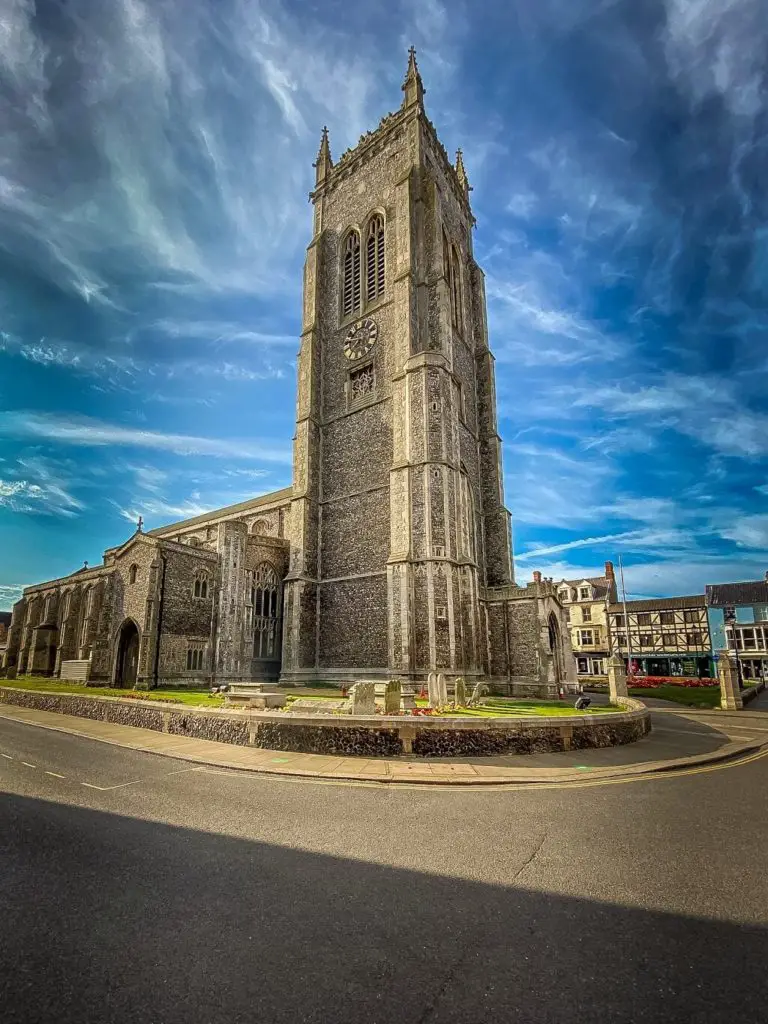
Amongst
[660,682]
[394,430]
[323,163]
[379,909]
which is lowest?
[660,682]

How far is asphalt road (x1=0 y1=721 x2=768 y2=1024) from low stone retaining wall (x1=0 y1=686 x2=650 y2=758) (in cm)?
348

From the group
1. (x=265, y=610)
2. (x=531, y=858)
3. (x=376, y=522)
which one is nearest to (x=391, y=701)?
(x=531, y=858)

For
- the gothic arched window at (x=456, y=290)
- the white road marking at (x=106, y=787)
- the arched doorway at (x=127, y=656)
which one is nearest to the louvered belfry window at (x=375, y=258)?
the gothic arched window at (x=456, y=290)

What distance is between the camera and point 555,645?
28.0m

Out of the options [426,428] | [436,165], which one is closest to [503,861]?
[426,428]

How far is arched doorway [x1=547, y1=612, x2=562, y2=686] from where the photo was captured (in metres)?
26.5

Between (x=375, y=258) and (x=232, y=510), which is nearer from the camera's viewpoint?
(x=375, y=258)

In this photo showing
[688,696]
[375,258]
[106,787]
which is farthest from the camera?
[375,258]

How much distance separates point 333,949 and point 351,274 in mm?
36276

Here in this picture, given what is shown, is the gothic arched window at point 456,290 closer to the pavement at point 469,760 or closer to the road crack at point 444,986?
the pavement at point 469,760

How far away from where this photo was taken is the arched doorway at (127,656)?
2781 cm

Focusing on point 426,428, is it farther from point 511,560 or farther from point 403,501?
point 511,560

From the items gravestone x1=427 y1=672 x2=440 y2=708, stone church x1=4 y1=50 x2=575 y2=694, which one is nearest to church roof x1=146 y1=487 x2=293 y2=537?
stone church x1=4 y1=50 x2=575 y2=694

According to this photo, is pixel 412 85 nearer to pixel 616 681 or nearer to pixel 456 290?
pixel 456 290
